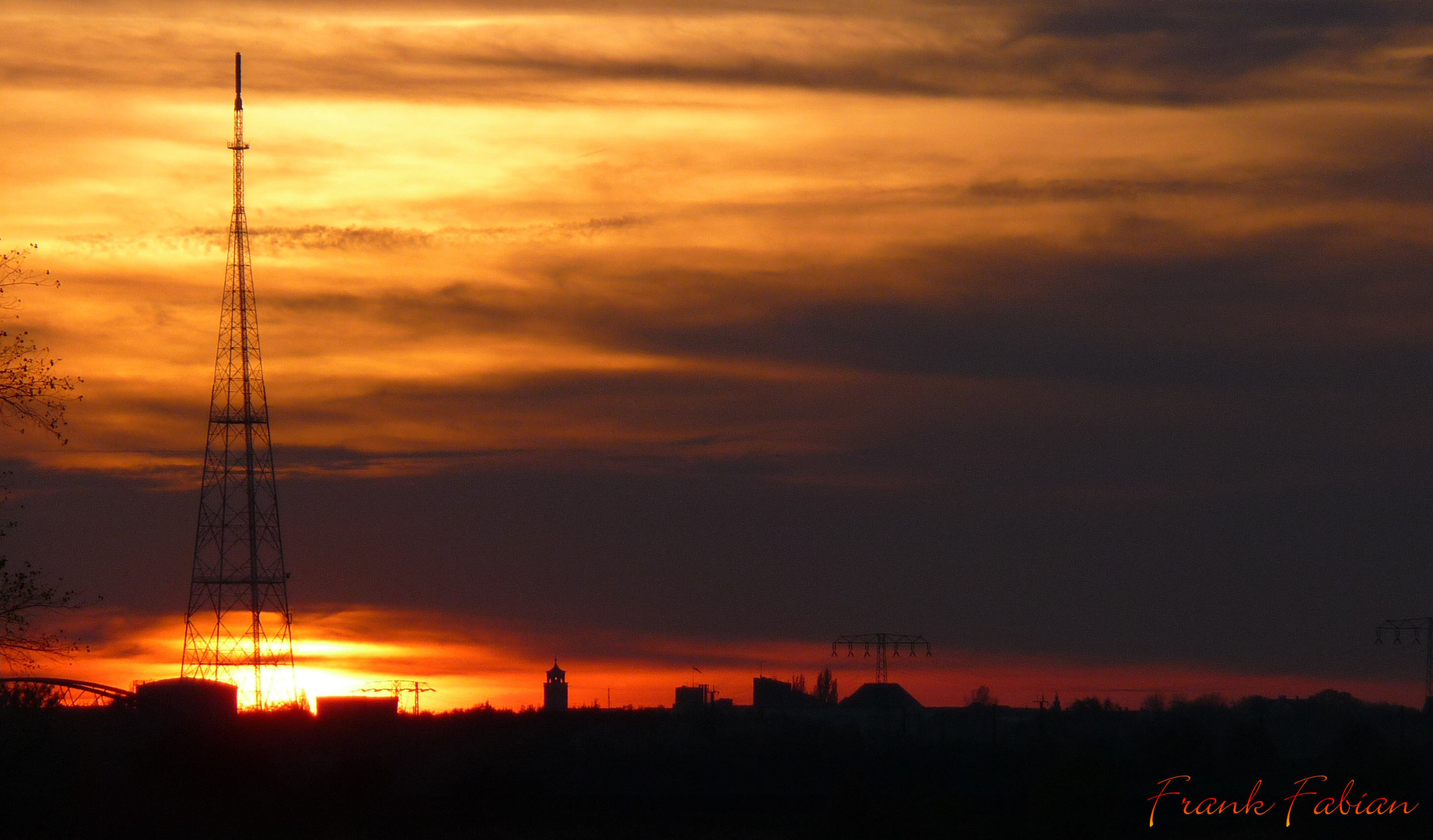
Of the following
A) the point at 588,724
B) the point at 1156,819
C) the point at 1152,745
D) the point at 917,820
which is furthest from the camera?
the point at 588,724

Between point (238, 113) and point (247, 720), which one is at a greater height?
point (238, 113)

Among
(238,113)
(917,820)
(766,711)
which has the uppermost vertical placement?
(238,113)

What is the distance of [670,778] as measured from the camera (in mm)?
131250

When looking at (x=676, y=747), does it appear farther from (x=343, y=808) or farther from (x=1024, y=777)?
(x=343, y=808)

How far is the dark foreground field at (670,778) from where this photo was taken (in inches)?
3511

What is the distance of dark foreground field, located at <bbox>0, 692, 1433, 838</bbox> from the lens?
89188mm

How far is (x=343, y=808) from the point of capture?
96.5 metres

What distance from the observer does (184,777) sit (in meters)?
95.6

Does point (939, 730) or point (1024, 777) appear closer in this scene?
→ point (1024, 777)

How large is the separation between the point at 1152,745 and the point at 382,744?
60.2 m

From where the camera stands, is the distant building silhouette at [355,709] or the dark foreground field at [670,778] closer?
the dark foreground field at [670,778]

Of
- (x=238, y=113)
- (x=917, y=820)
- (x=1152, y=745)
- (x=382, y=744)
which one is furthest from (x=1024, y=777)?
(x=238, y=113)

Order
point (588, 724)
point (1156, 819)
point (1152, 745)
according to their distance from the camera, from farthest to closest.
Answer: point (588, 724), point (1152, 745), point (1156, 819)

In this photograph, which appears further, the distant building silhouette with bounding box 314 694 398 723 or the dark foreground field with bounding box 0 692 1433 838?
the distant building silhouette with bounding box 314 694 398 723
